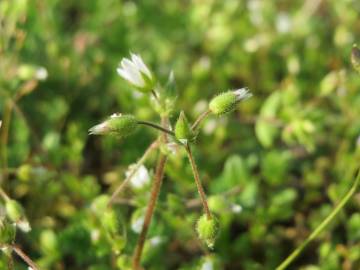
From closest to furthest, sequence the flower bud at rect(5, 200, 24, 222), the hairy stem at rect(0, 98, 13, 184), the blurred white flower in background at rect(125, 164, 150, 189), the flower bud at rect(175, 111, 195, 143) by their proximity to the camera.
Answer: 1. the flower bud at rect(175, 111, 195, 143)
2. the flower bud at rect(5, 200, 24, 222)
3. the blurred white flower in background at rect(125, 164, 150, 189)
4. the hairy stem at rect(0, 98, 13, 184)

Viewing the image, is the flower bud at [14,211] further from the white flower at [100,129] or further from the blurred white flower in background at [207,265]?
the blurred white flower in background at [207,265]

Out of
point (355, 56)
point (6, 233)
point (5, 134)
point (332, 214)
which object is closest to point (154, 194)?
point (6, 233)

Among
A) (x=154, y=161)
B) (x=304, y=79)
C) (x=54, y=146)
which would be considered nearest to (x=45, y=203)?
(x=54, y=146)

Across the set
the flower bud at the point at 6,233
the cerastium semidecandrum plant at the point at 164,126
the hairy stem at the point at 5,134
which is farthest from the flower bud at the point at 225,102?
the hairy stem at the point at 5,134

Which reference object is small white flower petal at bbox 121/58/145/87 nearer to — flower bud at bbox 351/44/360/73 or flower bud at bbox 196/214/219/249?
flower bud at bbox 196/214/219/249

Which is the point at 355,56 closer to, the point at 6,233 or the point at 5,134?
the point at 6,233

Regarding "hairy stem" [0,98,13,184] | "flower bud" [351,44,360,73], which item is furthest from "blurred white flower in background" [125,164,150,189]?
"flower bud" [351,44,360,73]

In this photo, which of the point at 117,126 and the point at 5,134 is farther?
the point at 5,134
